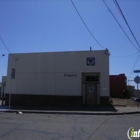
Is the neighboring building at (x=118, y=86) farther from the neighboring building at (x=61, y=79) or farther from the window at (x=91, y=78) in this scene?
the neighboring building at (x=61, y=79)

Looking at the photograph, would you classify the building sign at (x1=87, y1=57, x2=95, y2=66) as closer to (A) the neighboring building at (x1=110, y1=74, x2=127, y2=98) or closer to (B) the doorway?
(B) the doorway

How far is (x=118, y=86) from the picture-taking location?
47.2m

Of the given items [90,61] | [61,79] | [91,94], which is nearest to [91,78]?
[91,94]

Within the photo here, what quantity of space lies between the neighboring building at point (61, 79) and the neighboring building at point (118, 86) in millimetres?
24606

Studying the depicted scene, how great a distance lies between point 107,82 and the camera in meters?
21.5

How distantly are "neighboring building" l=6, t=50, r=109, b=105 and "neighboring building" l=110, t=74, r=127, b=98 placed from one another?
2461 centimetres

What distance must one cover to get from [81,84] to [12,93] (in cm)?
723

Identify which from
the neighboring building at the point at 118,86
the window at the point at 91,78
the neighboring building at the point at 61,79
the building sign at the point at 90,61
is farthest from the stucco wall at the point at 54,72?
the neighboring building at the point at 118,86

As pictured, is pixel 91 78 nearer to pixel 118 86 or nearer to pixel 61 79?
pixel 61 79

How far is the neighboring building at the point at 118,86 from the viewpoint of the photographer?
4620 cm

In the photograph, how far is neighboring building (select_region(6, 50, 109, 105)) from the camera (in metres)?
21.9

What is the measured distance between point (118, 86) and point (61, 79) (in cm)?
2703
